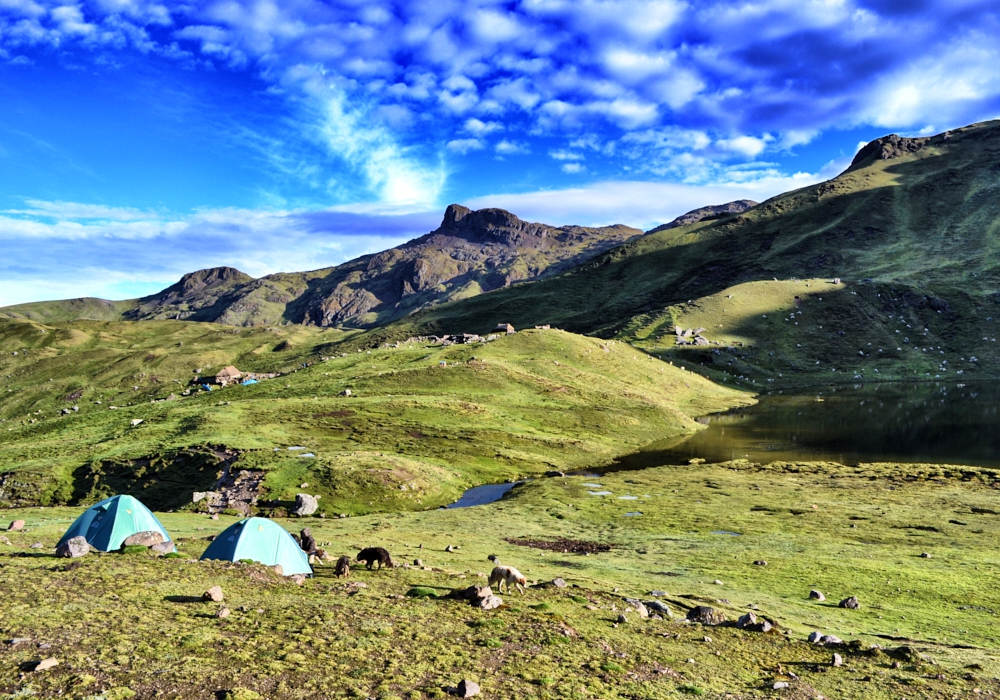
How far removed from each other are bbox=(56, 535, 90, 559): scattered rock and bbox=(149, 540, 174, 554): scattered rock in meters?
2.50

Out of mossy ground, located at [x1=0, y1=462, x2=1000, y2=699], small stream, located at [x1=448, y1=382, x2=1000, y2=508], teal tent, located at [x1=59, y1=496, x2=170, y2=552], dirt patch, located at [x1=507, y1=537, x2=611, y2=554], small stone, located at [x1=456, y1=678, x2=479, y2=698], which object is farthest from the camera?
small stream, located at [x1=448, y1=382, x2=1000, y2=508]

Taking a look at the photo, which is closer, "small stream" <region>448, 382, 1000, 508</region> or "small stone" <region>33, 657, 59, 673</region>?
"small stone" <region>33, 657, 59, 673</region>

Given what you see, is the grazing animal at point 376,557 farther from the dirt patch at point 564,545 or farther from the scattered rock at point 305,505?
the scattered rock at point 305,505

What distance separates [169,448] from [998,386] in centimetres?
16793

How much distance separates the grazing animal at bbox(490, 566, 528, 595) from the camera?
22.2 meters

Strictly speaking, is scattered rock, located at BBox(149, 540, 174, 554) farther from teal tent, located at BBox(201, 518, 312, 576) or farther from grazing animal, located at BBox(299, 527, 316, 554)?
grazing animal, located at BBox(299, 527, 316, 554)

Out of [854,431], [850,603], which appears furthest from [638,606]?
[854,431]

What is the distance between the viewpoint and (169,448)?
193ft

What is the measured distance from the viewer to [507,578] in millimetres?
22266

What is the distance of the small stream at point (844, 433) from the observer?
67.4 meters

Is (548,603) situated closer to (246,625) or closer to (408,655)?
(408,655)

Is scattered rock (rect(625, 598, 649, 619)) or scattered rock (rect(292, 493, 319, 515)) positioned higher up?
scattered rock (rect(625, 598, 649, 619))

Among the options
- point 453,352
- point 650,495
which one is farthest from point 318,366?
point 650,495

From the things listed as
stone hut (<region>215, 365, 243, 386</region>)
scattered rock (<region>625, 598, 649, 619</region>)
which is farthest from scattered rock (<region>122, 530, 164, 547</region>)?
stone hut (<region>215, 365, 243, 386</region>)
